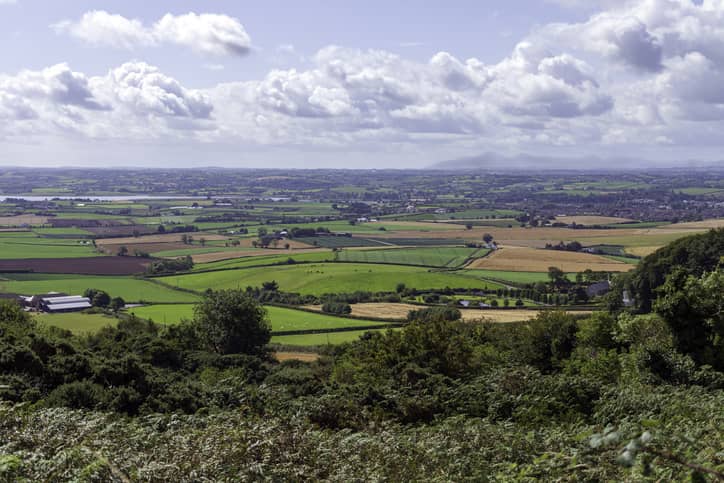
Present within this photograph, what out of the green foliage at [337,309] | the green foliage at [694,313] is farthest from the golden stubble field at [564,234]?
the green foliage at [694,313]

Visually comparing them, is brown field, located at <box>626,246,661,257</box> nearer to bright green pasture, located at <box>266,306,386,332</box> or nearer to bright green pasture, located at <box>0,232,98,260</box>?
bright green pasture, located at <box>266,306,386,332</box>

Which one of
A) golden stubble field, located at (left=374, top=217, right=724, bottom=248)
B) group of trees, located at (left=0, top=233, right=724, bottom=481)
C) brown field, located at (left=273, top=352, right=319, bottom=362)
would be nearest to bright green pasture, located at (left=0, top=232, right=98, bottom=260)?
golden stubble field, located at (left=374, top=217, right=724, bottom=248)

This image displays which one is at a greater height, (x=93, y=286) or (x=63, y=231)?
(x=63, y=231)

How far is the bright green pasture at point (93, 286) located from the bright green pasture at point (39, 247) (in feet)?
55.3

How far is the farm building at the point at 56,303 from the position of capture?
62.8 meters

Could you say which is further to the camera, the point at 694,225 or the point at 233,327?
the point at 694,225

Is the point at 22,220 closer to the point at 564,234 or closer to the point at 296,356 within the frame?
the point at 564,234

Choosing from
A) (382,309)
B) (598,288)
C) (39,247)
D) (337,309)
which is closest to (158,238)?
Result: (39,247)

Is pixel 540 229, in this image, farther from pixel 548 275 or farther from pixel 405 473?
pixel 405 473

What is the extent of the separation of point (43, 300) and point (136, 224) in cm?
8485

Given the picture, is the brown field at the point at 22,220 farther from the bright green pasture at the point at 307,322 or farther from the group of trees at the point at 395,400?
the group of trees at the point at 395,400

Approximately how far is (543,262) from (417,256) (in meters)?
20.3

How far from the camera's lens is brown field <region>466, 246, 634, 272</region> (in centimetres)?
8319

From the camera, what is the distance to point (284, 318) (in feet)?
195
